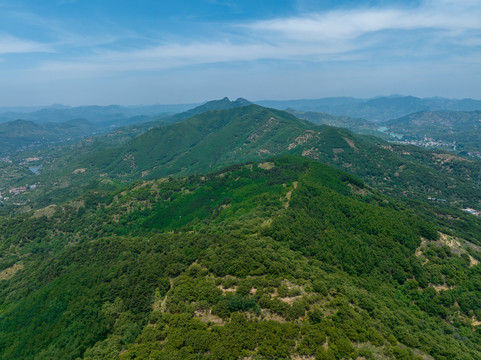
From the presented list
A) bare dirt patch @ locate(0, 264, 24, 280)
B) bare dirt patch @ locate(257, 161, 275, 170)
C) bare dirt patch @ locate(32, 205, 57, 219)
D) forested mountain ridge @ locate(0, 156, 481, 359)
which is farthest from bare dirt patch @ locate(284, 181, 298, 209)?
bare dirt patch @ locate(32, 205, 57, 219)

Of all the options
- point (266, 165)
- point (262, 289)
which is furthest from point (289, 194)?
point (262, 289)

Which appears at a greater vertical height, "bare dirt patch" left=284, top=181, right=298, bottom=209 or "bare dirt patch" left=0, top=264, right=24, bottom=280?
"bare dirt patch" left=284, top=181, right=298, bottom=209

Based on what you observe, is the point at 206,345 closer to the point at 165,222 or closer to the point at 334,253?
the point at 334,253

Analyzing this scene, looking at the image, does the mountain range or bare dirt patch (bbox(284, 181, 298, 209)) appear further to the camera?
bare dirt patch (bbox(284, 181, 298, 209))

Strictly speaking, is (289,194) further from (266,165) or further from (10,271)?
(10,271)

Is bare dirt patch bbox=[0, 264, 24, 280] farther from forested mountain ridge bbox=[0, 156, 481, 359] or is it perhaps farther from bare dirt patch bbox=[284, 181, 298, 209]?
bare dirt patch bbox=[284, 181, 298, 209]

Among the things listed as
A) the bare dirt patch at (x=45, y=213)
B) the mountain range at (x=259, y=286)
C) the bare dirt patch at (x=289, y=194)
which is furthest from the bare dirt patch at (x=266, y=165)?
the bare dirt patch at (x=45, y=213)

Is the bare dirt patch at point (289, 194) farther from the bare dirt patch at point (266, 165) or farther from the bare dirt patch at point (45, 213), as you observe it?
the bare dirt patch at point (45, 213)

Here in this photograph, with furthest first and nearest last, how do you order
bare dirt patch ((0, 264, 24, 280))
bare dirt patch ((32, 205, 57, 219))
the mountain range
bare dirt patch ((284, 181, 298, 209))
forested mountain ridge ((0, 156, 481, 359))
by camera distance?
1. bare dirt patch ((32, 205, 57, 219))
2. bare dirt patch ((284, 181, 298, 209))
3. bare dirt patch ((0, 264, 24, 280))
4. the mountain range
5. forested mountain ridge ((0, 156, 481, 359))
